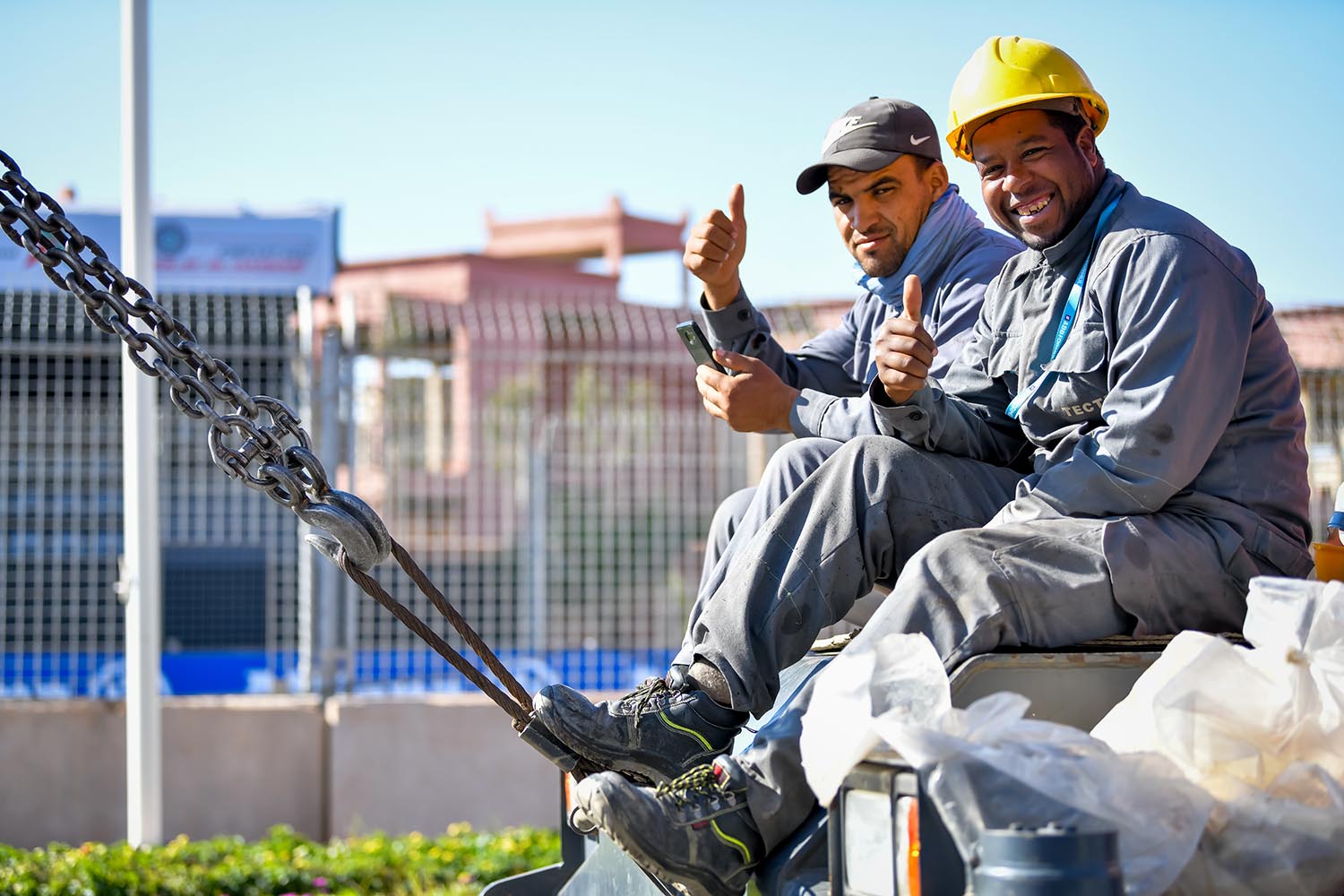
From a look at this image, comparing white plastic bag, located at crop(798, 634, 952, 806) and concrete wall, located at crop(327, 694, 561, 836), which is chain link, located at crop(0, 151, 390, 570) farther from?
concrete wall, located at crop(327, 694, 561, 836)

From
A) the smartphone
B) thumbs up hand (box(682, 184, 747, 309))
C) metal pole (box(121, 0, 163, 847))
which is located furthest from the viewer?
metal pole (box(121, 0, 163, 847))

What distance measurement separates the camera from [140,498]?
24.7 feet

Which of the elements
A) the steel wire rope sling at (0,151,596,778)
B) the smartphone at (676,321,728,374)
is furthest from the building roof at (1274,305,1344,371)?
the steel wire rope sling at (0,151,596,778)

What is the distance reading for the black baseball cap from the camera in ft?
13.1

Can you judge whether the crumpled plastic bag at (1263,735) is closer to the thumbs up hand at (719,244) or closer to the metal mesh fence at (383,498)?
the thumbs up hand at (719,244)

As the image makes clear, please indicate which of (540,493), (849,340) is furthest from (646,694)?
(540,493)

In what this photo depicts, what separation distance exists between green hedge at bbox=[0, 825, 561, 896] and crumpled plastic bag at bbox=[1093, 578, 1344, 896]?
5422mm

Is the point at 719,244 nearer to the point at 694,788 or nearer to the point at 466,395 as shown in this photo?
the point at 694,788

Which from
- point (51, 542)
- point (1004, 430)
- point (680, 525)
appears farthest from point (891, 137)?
point (51, 542)

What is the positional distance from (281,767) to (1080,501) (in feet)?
22.6

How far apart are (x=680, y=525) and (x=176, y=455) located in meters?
3.11

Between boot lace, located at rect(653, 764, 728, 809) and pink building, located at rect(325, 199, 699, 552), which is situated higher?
pink building, located at rect(325, 199, 699, 552)

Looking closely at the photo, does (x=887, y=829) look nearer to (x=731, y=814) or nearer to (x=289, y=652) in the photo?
(x=731, y=814)

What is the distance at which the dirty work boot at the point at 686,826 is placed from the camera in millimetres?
2502
